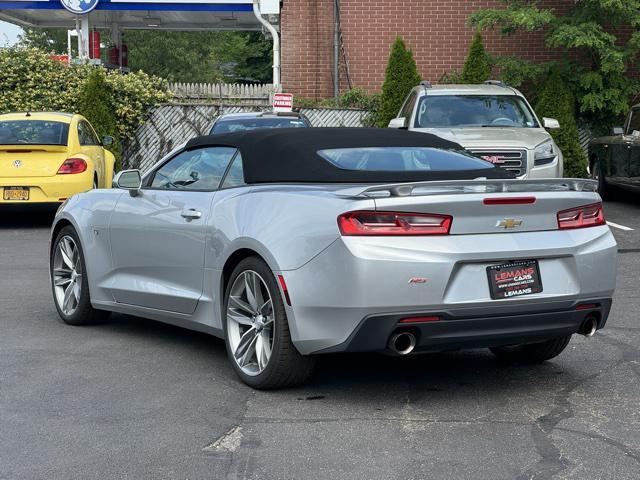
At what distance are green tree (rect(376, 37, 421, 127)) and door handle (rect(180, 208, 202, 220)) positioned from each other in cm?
1611

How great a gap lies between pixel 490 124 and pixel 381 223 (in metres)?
10.3

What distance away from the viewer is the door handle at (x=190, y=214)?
6754 millimetres

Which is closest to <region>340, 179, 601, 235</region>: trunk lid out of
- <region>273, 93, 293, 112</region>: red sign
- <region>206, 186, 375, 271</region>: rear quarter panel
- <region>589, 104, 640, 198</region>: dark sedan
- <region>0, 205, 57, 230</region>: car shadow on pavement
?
<region>206, 186, 375, 271</region>: rear quarter panel

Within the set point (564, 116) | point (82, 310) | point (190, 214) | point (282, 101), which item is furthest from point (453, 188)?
point (564, 116)

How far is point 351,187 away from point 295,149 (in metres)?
0.81

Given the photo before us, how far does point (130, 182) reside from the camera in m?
7.53

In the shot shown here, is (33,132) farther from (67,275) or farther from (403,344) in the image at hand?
(403,344)

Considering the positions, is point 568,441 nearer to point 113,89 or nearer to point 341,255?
point 341,255

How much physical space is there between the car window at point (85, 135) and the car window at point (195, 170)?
8573 mm

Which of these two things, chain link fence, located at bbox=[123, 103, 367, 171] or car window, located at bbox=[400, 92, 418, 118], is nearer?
car window, located at bbox=[400, 92, 418, 118]

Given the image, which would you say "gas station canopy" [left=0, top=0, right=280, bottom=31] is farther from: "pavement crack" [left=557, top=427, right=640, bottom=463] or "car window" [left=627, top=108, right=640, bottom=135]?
"pavement crack" [left=557, top=427, right=640, bottom=463]

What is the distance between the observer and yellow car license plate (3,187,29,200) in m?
14.7

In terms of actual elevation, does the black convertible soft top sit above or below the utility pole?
below

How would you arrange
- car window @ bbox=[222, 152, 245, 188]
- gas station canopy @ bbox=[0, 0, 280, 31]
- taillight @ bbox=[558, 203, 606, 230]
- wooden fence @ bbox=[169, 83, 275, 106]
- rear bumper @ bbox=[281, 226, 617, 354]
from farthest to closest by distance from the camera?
1. gas station canopy @ bbox=[0, 0, 280, 31]
2. wooden fence @ bbox=[169, 83, 275, 106]
3. car window @ bbox=[222, 152, 245, 188]
4. taillight @ bbox=[558, 203, 606, 230]
5. rear bumper @ bbox=[281, 226, 617, 354]
